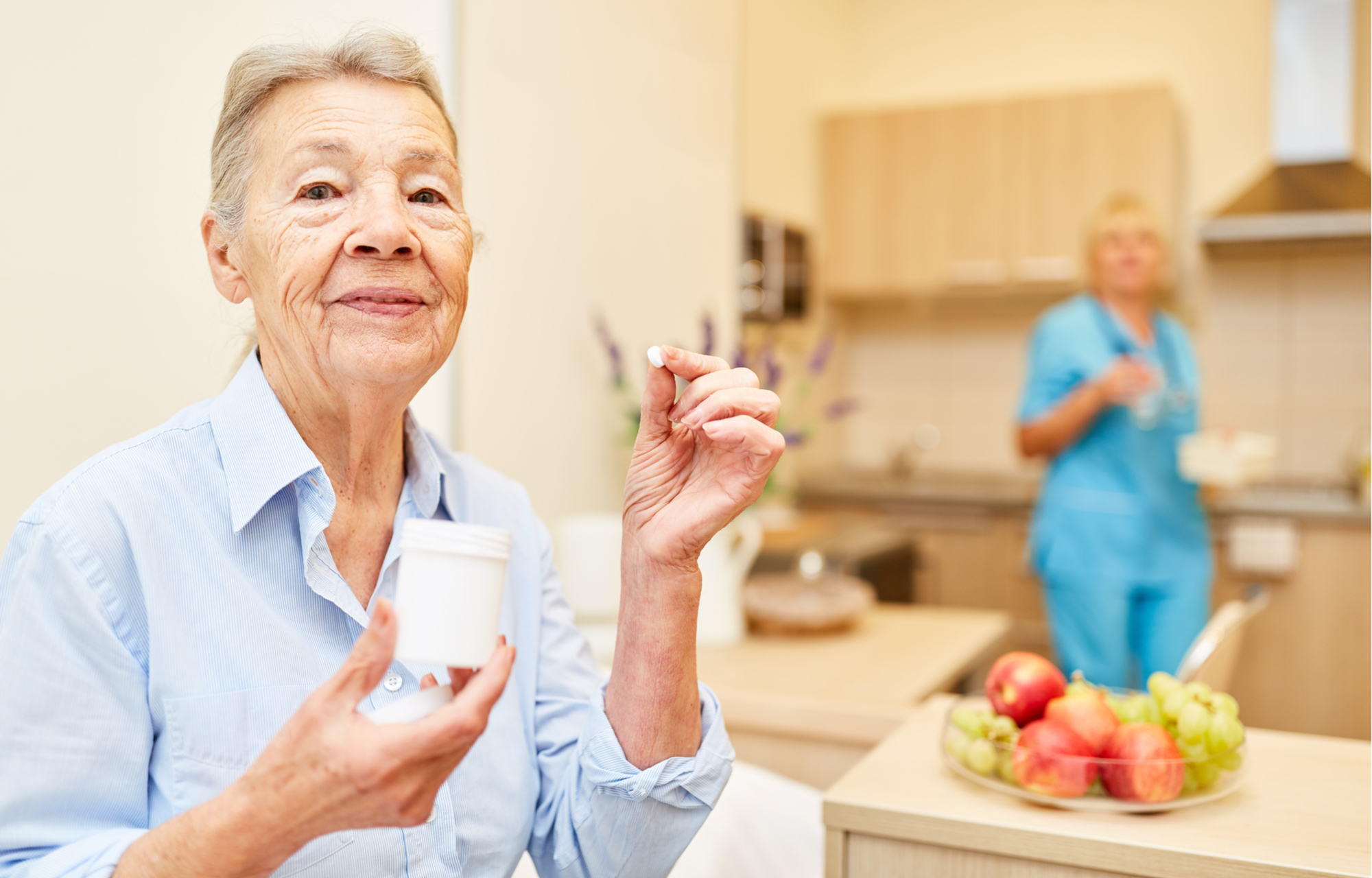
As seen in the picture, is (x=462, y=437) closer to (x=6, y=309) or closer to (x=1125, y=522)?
(x=6, y=309)

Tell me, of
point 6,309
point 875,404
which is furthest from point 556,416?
point 875,404

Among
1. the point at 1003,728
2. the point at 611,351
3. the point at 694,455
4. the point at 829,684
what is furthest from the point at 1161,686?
the point at 611,351

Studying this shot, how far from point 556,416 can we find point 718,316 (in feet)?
2.72

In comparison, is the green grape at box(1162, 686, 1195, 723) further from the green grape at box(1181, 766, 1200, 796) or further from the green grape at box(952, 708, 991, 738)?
the green grape at box(952, 708, 991, 738)

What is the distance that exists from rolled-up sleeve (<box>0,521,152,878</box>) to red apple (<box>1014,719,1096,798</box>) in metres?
0.72

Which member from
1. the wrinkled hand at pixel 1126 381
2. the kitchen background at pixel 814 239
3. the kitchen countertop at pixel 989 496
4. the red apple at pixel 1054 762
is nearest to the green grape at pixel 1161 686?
the red apple at pixel 1054 762

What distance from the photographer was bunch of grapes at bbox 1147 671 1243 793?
1017 millimetres

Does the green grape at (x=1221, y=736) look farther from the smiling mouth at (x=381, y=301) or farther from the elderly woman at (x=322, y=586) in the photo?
→ the smiling mouth at (x=381, y=301)

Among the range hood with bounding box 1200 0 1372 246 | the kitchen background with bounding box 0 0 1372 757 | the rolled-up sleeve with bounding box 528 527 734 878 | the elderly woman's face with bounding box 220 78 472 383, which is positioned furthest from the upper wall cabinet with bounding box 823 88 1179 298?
the elderly woman's face with bounding box 220 78 472 383

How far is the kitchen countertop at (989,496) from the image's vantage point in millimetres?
2963

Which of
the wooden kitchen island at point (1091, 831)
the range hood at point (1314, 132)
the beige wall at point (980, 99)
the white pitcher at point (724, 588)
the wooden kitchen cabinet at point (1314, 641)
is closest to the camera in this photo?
the wooden kitchen island at point (1091, 831)

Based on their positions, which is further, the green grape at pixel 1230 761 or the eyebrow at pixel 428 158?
the green grape at pixel 1230 761

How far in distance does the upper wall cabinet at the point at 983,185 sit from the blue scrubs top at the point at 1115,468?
126cm

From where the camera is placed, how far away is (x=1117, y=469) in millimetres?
2369
